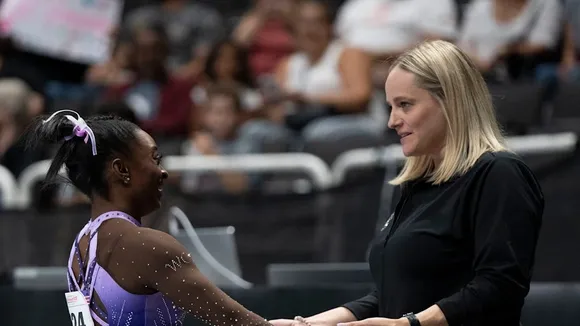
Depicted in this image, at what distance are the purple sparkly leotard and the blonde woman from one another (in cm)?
44

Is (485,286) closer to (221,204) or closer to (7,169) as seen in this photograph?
(221,204)

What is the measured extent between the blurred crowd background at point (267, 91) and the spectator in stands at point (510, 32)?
0.4 inches

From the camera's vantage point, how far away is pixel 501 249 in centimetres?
292

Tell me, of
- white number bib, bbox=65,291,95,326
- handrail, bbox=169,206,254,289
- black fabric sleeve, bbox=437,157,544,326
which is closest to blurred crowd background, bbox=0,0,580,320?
handrail, bbox=169,206,254,289

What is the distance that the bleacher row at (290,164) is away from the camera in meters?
6.02

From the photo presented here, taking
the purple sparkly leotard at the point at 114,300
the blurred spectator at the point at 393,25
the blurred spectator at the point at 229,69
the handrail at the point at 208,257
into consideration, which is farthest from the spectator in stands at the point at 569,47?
the purple sparkly leotard at the point at 114,300

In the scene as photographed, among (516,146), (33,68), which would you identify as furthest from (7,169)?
(516,146)

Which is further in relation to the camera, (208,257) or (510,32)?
(510,32)

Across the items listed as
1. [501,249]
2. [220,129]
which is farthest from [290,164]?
[501,249]

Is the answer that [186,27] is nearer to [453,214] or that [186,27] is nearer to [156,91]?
[156,91]

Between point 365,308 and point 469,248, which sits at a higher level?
point 469,248

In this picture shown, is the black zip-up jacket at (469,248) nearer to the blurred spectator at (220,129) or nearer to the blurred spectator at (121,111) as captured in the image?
the blurred spectator at (121,111)

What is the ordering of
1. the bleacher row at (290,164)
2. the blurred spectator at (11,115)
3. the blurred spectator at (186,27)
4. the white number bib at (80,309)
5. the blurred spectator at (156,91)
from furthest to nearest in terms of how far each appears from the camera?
1. the blurred spectator at (186,27)
2. the blurred spectator at (156,91)
3. the blurred spectator at (11,115)
4. the bleacher row at (290,164)
5. the white number bib at (80,309)

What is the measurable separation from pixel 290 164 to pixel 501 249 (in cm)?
381
